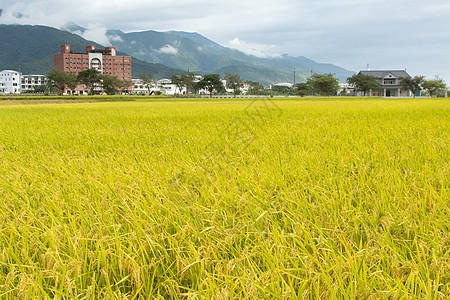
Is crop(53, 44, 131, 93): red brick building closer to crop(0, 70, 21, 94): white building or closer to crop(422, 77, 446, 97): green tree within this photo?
crop(0, 70, 21, 94): white building

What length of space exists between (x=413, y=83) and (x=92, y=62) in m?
110

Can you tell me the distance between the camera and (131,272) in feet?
3.79

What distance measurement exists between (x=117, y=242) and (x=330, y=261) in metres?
0.72

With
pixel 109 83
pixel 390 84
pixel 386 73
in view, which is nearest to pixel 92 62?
pixel 109 83

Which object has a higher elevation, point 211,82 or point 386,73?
point 386,73

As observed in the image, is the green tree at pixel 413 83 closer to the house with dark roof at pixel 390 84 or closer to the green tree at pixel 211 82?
the house with dark roof at pixel 390 84

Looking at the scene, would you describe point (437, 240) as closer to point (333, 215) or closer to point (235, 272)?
point (333, 215)

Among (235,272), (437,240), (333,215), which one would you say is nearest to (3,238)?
(235,272)

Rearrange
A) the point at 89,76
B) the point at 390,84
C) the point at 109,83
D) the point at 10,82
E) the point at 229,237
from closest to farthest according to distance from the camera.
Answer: the point at 229,237 < the point at 390,84 < the point at 89,76 < the point at 109,83 < the point at 10,82

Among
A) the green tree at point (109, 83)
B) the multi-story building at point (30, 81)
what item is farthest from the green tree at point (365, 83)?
the multi-story building at point (30, 81)

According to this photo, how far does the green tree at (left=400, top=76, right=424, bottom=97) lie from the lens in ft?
216

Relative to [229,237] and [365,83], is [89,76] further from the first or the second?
[229,237]

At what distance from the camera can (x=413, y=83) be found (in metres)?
65.8

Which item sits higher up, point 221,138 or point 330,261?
point 221,138
